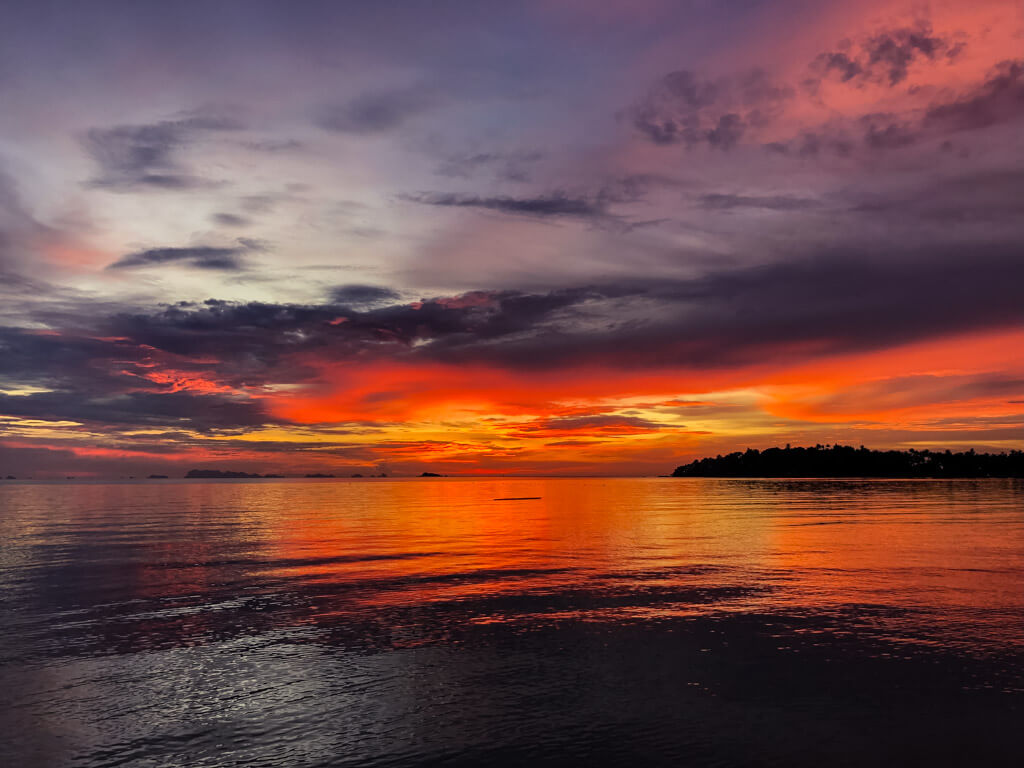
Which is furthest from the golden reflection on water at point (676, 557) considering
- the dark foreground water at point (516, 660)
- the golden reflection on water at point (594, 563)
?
the dark foreground water at point (516, 660)

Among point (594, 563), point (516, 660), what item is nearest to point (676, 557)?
point (594, 563)

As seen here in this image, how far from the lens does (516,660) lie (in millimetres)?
17281

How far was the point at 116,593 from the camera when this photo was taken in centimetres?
2700

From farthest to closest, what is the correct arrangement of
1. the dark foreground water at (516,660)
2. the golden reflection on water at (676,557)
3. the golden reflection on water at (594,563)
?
1. the golden reflection on water at (676,557)
2. the golden reflection on water at (594,563)
3. the dark foreground water at (516,660)

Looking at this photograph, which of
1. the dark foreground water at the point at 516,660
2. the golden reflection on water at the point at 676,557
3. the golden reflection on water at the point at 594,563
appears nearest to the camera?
the dark foreground water at the point at 516,660

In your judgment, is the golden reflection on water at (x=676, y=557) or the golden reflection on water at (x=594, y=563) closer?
the golden reflection on water at (x=594, y=563)

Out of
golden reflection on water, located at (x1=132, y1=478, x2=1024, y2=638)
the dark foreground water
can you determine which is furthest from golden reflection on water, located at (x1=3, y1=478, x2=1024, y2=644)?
the dark foreground water

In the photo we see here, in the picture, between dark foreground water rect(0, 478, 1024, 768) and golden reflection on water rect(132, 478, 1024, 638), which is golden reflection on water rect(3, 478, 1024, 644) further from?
dark foreground water rect(0, 478, 1024, 768)

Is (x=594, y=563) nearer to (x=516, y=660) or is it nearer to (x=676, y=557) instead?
(x=676, y=557)

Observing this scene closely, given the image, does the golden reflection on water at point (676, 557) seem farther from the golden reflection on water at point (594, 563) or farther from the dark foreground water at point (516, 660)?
the dark foreground water at point (516, 660)

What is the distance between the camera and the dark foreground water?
1216 centimetres

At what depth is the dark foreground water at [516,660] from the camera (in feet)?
39.9

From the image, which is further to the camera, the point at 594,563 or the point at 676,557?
the point at 676,557

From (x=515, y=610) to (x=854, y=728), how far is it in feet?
40.3
